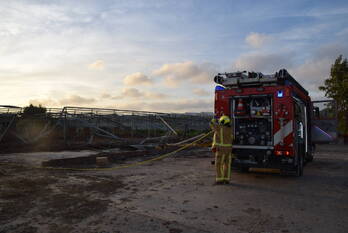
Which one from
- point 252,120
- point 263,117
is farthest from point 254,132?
point 263,117

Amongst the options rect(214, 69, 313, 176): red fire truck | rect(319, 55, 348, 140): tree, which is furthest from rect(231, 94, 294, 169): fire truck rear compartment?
rect(319, 55, 348, 140): tree

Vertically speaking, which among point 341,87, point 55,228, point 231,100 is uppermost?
point 341,87

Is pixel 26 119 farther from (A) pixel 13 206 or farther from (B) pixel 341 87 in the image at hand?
(B) pixel 341 87

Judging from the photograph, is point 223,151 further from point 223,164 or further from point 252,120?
point 252,120

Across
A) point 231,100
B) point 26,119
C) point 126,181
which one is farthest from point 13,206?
point 26,119

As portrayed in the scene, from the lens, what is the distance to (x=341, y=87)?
22797mm

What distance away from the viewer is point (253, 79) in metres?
7.68

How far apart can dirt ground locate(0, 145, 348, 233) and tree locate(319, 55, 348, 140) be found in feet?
54.2

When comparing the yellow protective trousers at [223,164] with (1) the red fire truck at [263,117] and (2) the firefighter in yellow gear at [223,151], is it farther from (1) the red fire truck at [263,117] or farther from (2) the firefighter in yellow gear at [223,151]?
(1) the red fire truck at [263,117]

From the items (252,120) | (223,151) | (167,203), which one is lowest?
(167,203)

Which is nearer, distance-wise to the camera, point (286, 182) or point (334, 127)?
point (286, 182)

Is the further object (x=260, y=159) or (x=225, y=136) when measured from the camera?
(x=260, y=159)

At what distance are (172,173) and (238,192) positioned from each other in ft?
9.36

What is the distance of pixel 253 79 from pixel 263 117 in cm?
114
